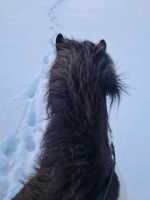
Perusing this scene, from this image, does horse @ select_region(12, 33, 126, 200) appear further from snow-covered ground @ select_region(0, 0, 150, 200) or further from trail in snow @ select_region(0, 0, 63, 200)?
trail in snow @ select_region(0, 0, 63, 200)

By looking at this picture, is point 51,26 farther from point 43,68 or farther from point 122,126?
point 122,126

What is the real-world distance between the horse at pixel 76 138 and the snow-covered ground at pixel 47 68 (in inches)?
→ 20.0

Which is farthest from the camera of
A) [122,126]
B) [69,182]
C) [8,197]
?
[122,126]

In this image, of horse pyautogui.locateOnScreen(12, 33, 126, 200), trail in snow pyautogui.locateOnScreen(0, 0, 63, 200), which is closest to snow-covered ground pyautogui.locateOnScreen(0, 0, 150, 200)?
trail in snow pyautogui.locateOnScreen(0, 0, 63, 200)

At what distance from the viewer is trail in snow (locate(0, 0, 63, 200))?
2229mm

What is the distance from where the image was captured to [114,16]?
211 inches

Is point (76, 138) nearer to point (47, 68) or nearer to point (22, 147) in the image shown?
point (22, 147)

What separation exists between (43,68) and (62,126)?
8.49ft

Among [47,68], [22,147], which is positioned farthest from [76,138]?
[47,68]

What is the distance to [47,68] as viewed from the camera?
3.75 m

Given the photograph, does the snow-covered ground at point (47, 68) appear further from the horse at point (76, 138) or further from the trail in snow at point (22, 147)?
the horse at point (76, 138)

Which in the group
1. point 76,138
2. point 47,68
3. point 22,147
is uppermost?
point 47,68

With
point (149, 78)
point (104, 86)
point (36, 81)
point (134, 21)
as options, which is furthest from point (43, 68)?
point (104, 86)

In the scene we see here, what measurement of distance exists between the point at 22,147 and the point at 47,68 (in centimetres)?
144
